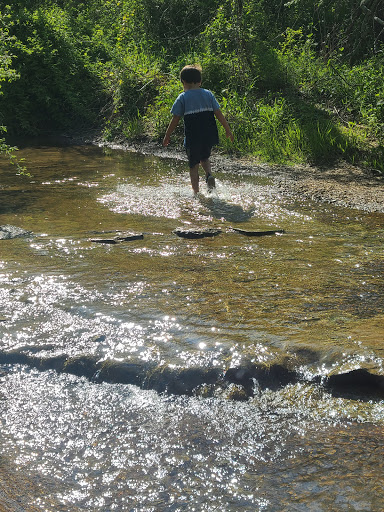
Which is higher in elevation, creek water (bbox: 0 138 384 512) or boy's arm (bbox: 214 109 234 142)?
boy's arm (bbox: 214 109 234 142)

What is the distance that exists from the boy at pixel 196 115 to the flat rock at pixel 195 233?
1698 millimetres

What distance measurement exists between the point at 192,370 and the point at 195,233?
256cm

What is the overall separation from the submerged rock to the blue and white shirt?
2.39 meters

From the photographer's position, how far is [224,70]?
1198cm

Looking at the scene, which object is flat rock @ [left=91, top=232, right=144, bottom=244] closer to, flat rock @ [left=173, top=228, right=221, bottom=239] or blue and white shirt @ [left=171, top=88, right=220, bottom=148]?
flat rock @ [left=173, top=228, right=221, bottom=239]

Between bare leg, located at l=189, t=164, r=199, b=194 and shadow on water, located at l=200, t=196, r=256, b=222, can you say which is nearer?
shadow on water, located at l=200, t=196, r=256, b=222

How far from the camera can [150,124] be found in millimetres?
11836

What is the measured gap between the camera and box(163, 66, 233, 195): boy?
7160 millimetres

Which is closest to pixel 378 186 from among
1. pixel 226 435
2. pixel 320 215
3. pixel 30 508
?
pixel 320 215

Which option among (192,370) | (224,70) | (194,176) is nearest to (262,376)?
(192,370)

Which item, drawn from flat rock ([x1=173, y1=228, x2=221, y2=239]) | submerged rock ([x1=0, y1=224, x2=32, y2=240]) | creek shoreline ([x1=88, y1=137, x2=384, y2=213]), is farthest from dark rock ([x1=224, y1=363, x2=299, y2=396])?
creek shoreline ([x1=88, y1=137, x2=384, y2=213])

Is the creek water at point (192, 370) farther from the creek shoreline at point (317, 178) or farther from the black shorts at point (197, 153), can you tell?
the black shorts at point (197, 153)

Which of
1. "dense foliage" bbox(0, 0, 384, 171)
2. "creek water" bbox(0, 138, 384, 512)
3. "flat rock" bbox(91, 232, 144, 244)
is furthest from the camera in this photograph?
"dense foliage" bbox(0, 0, 384, 171)

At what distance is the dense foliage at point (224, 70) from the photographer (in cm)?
995
